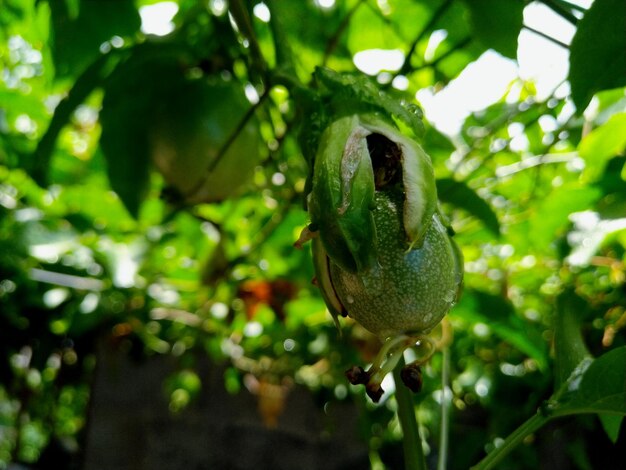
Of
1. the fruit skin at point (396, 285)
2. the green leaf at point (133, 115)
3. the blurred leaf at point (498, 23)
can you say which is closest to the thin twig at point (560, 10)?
the blurred leaf at point (498, 23)

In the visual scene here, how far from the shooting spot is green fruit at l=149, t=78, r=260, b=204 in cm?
70

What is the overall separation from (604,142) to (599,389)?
0.46 metres

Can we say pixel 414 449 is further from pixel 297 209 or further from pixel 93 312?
pixel 93 312

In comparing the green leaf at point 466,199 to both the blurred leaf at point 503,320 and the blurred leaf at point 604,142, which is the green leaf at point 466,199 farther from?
the blurred leaf at point 604,142

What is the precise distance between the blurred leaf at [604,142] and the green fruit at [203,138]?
0.41 metres

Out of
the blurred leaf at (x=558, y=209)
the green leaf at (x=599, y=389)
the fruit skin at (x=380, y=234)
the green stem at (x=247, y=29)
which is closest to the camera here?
the fruit skin at (x=380, y=234)

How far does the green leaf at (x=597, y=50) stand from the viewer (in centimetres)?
42

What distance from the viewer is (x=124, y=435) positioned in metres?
1.03

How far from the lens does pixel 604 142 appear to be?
81 centimetres

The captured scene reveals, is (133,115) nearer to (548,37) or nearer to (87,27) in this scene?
(87,27)

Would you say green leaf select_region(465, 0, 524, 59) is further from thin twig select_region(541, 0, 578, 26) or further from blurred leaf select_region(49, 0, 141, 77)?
blurred leaf select_region(49, 0, 141, 77)

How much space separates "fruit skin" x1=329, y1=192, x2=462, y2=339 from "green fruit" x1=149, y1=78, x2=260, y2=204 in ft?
1.19

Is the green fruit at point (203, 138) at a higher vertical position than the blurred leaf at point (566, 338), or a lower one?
lower

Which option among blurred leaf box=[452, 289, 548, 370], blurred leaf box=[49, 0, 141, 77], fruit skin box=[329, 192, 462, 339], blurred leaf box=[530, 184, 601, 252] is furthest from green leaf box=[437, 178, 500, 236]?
blurred leaf box=[49, 0, 141, 77]
